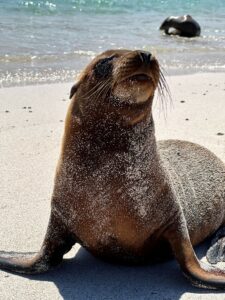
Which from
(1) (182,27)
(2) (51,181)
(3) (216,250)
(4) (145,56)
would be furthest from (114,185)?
(1) (182,27)

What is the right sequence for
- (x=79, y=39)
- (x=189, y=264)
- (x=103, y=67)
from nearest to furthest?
(x=103, y=67), (x=189, y=264), (x=79, y=39)

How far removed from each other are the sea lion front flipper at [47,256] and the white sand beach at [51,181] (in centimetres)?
6

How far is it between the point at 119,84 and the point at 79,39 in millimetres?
11820

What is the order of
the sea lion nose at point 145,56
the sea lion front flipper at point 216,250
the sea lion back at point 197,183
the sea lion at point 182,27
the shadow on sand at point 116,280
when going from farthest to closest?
the sea lion at point 182,27 < the sea lion back at point 197,183 < the sea lion front flipper at point 216,250 < the shadow on sand at point 116,280 < the sea lion nose at point 145,56

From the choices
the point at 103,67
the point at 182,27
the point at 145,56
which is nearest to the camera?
the point at 145,56

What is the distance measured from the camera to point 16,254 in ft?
12.7

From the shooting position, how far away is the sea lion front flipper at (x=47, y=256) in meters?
3.74

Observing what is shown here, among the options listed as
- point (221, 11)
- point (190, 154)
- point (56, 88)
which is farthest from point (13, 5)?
point (190, 154)

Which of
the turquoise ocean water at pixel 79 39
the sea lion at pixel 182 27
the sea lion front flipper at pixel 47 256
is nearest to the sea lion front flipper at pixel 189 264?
the sea lion front flipper at pixel 47 256

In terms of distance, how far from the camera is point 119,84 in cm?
330

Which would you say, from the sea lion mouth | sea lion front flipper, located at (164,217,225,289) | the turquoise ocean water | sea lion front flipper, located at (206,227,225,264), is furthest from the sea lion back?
the turquoise ocean water

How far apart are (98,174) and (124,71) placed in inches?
23.3

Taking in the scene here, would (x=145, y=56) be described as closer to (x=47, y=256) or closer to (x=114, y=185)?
(x=114, y=185)

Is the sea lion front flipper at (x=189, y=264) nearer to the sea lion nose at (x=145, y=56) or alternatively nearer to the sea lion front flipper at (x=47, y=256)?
the sea lion front flipper at (x=47, y=256)
